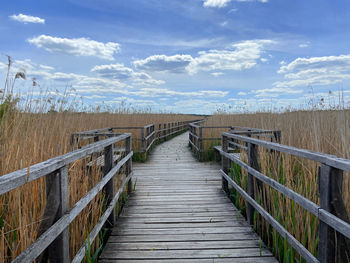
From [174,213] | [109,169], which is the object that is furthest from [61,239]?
[174,213]

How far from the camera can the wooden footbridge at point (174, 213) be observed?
1.72 m

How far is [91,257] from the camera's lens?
101 inches

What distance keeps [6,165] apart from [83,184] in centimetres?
67

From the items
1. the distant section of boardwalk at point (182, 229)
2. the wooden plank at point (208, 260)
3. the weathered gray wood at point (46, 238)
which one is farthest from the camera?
the distant section of boardwalk at point (182, 229)

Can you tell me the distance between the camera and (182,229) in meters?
3.28

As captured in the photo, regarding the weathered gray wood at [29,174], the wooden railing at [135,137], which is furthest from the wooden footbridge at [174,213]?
the wooden railing at [135,137]

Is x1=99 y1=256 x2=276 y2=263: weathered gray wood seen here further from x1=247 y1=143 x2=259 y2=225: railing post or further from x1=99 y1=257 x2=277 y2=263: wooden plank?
x1=247 y1=143 x2=259 y2=225: railing post

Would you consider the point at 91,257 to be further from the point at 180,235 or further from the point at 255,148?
the point at 255,148

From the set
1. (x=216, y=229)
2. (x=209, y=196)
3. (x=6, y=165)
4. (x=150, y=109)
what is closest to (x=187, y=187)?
(x=209, y=196)

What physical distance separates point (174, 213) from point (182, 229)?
21.7 inches

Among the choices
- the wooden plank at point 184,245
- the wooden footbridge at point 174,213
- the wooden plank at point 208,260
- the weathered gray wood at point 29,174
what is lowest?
the wooden plank at point 208,260

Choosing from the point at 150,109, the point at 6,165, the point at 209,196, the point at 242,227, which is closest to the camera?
the point at 6,165

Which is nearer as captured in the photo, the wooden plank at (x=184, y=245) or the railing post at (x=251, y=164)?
the wooden plank at (x=184, y=245)

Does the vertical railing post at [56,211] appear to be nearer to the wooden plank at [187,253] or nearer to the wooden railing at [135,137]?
the wooden plank at [187,253]
